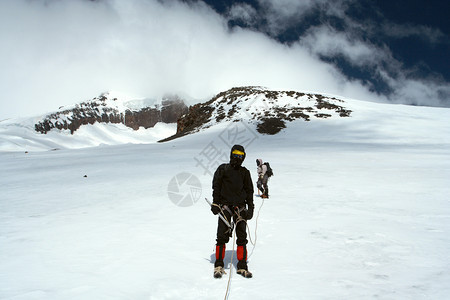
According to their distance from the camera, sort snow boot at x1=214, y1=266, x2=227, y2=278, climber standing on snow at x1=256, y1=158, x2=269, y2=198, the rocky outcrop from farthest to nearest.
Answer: the rocky outcrop
climber standing on snow at x1=256, y1=158, x2=269, y2=198
snow boot at x1=214, y1=266, x2=227, y2=278

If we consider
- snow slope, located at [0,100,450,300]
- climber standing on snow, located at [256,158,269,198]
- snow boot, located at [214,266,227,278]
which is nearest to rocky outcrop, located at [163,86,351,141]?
climber standing on snow, located at [256,158,269,198]

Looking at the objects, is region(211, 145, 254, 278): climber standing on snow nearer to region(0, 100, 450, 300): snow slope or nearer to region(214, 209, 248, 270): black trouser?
region(214, 209, 248, 270): black trouser

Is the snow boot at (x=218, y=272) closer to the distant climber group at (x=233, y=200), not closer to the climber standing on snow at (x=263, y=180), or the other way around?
the distant climber group at (x=233, y=200)

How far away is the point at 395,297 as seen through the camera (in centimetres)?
358

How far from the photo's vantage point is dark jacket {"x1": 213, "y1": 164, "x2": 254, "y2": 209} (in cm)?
479

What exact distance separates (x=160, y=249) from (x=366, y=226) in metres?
4.99

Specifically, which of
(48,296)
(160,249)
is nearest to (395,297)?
(160,249)

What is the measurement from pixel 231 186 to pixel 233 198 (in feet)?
0.73

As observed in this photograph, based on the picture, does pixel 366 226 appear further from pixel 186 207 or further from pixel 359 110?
pixel 359 110

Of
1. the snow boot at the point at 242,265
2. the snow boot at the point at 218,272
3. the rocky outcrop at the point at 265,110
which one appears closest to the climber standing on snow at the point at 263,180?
the snow boot at the point at 242,265

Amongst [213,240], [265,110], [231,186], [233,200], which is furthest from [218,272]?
[265,110]

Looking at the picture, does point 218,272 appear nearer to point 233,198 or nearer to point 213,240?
point 233,198

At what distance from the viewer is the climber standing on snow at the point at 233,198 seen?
15.4 feet

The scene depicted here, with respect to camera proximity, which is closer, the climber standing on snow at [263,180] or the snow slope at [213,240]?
the snow slope at [213,240]
